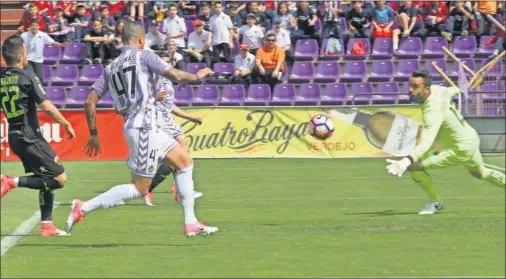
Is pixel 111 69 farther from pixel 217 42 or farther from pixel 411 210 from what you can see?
pixel 217 42

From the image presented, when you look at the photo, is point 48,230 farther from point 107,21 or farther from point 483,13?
point 483,13

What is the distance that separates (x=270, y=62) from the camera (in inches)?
1091

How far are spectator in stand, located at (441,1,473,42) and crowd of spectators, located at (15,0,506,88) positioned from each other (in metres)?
0.03

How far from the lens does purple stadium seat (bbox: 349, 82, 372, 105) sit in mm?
27609

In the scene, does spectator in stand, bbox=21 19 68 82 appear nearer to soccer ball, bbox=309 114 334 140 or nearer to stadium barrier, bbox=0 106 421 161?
stadium barrier, bbox=0 106 421 161

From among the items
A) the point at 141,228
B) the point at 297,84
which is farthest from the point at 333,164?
the point at 141,228

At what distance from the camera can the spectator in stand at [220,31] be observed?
2811 cm

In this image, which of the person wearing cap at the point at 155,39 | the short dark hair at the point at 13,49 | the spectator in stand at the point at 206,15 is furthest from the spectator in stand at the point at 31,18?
the short dark hair at the point at 13,49

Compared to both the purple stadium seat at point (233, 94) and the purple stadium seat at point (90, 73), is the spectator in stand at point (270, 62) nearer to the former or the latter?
the purple stadium seat at point (233, 94)

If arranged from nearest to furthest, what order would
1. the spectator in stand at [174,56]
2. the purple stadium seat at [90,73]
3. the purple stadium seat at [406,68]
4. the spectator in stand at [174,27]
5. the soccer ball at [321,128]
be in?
the soccer ball at [321,128] → the spectator in stand at [174,56] → the spectator in stand at [174,27] → the purple stadium seat at [406,68] → the purple stadium seat at [90,73]

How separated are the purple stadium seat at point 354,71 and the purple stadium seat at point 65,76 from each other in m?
6.96

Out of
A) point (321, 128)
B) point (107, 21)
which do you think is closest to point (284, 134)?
point (321, 128)

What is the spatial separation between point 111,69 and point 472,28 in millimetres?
19447

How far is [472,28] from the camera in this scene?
29.2m
